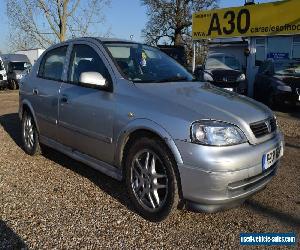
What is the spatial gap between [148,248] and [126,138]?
113 centimetres

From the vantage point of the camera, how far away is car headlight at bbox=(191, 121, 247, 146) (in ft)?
10.7

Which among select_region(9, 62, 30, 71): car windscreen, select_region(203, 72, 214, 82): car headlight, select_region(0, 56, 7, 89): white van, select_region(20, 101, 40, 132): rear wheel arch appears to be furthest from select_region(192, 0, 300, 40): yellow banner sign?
select_region(20, 101, 40, 132): rear wheel arch

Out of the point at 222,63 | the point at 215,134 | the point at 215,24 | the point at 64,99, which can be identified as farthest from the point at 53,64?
the point at 215,24

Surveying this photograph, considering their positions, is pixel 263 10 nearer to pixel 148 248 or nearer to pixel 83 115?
pixel 83 115

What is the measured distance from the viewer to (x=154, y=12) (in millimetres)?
36500

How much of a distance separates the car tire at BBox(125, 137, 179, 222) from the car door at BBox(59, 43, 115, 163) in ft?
1.19

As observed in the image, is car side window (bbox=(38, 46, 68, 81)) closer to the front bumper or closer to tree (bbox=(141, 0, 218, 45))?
the front bumper

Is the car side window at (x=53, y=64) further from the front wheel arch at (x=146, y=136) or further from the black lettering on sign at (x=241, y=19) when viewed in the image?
the black lettering on sign at (x=241, y=19)

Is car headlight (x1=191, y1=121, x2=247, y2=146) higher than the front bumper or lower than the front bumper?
higher

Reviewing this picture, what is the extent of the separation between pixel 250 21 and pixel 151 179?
44.8 ft

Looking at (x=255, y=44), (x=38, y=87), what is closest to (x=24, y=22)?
(x=255, y=44)

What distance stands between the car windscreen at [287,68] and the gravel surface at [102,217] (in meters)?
7.19

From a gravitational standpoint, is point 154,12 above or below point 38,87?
above

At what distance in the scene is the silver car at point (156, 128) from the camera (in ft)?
10.7
